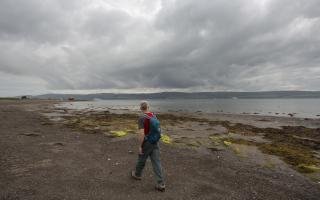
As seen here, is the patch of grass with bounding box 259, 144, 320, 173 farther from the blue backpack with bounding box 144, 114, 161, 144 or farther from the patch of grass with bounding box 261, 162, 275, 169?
the blue backpack with bounding box 144, 114, 161, 144

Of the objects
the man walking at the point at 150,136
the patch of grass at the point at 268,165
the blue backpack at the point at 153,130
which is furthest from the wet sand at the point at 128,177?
the blue backpack at the point at 153,130

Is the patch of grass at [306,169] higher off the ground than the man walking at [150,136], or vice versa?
the man walking at [150,136]

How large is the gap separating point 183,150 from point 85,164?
6131 millimetres

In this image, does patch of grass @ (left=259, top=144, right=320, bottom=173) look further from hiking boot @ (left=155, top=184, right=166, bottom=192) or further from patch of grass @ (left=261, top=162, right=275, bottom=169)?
hiking boot @ (left=155, top=184, right=166, bottom=192)

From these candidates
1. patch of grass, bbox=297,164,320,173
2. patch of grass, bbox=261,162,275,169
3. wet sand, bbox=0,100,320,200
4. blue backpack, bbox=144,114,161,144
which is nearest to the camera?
wet sand, bbox=0,100,320,200

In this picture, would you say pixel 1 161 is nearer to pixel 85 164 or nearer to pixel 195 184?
pixel 85 164

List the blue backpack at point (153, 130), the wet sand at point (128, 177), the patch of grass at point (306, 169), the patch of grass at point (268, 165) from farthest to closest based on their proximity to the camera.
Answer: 1. the patch of grass at point (268, 165)
2. the patch of grass at point (306, 169)
3. the blue backpack at point (153, 130)
4. the wet sand at point (128, 177)

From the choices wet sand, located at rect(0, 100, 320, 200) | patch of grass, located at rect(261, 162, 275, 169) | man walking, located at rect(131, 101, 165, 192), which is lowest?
patch of grass, located at rect(261, 162, 275, 169)

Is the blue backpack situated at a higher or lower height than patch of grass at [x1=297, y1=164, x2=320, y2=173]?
higher

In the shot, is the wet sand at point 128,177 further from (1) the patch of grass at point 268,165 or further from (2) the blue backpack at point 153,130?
(2) the blue backpack at point 153,130

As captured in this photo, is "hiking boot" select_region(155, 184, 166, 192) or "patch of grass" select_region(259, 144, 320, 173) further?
"patch of grass" select_region(259, 144, 320, 173)

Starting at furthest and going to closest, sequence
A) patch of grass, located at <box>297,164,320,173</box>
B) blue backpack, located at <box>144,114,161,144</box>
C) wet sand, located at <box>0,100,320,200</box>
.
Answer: patch of grass, located at <box>297,164,320,173</box> → blue backpack, located at <box>144,114,161,144</box> → wet sand, located at <box>0,100,320,200</box>

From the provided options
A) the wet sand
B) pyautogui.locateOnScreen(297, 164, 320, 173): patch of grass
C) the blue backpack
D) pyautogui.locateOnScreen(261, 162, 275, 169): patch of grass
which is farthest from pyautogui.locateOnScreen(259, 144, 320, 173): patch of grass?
the blue backpack

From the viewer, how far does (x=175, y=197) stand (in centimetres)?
610
